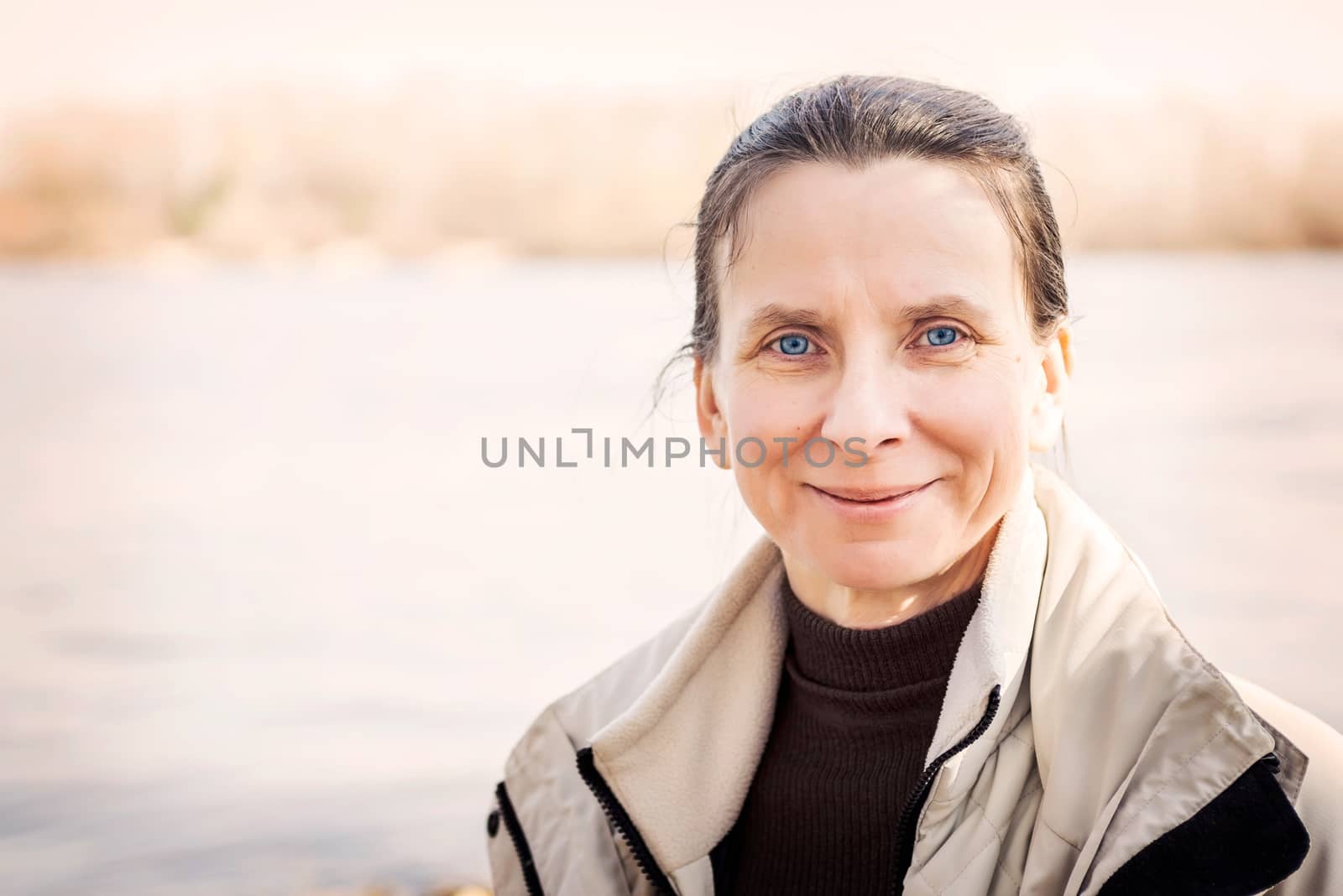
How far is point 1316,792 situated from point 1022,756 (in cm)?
26

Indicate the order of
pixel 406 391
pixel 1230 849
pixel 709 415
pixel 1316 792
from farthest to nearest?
pixel 406 391, pixel 709 415, pixel 1316 792, pixel 1230 849

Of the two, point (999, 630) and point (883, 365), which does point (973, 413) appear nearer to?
point (883, 365)

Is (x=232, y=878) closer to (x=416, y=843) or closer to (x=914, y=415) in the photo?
(x=416, y=843)

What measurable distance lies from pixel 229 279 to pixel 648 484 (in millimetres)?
2338

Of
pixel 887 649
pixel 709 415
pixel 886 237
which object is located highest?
pixel 886 237

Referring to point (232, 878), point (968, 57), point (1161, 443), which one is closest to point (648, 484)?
point (1161, 443)

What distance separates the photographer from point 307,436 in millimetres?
5832

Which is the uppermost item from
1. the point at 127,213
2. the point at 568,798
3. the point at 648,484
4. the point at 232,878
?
the point at 127,213

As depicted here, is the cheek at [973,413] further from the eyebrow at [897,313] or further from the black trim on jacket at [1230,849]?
the black trim on jacket at [1230,849]

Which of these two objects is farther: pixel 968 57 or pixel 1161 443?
pixel 1161 443

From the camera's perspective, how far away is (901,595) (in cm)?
142

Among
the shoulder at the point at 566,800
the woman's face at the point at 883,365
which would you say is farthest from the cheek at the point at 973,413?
the shoulder at the point at 566,800

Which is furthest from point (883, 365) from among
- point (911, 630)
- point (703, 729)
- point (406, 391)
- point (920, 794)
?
point (406, 391)

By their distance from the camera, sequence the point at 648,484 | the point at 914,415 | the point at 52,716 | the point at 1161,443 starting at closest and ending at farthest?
the point at 914,415 → the point at 52,716 → the point at 1161,443 → the point at 648,484
